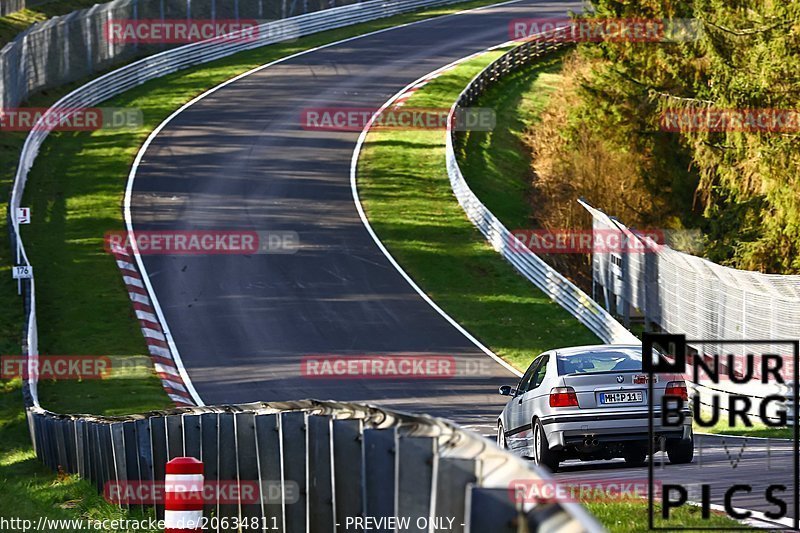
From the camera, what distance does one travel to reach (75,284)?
34969 millimetres

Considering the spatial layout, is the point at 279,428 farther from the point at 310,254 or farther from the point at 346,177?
the point at 346,177

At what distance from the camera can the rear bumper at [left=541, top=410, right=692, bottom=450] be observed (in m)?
13.8

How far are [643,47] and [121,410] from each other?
1072 inches

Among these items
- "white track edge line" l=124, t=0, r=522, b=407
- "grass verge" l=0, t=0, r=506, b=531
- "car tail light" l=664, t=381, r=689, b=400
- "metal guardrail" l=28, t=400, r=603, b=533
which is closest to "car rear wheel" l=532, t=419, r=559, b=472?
"car tail light" l=664, t=381, r=689, b=400

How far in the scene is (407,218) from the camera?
42219 mm

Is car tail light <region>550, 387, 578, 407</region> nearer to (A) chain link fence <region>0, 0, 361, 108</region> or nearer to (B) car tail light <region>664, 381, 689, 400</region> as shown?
(B) car tail light <region>664, 381, 689, 400</region>

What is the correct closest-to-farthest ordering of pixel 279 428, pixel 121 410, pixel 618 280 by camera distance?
1. pixel 279 428
2. pixel 121 410
3. pixel 618 280

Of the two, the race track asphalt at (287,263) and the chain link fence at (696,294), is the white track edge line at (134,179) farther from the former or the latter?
the chain link fence at (696,294)

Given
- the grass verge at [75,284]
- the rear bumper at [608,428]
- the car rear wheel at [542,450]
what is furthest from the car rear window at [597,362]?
the grass verge at [75,284]

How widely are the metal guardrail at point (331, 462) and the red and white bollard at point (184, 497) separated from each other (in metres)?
Result: 0.74

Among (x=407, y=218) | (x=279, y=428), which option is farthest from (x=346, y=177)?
(x=279, y=428)

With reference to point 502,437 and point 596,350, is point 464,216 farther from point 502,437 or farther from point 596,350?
point 596,350

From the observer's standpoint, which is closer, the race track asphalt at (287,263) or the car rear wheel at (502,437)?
the car rear wheel at (502,437)

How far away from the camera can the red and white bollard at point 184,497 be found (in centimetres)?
840
